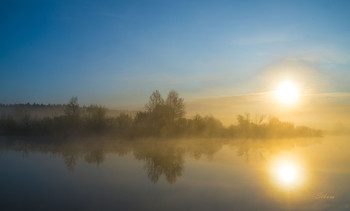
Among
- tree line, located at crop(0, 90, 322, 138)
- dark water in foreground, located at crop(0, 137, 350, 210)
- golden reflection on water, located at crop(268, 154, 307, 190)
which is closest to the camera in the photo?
dark water in foreground, located at crop(0, 137, 350, 210)

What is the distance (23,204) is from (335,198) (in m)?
12.8

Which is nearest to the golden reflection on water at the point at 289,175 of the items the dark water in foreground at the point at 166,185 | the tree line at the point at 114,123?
the dark water in foreground at the point at 166,185

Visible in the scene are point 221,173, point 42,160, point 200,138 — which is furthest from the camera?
point 200,138

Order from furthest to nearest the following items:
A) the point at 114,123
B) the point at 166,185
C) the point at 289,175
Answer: the point at 114,123 → the point at 289,175 → the point at 166,185

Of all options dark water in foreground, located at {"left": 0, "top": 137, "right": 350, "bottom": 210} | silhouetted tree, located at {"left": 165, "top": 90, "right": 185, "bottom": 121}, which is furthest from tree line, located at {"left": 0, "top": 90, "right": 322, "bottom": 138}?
dark water in foreground, located at {"left": 0, "top": 137, "right": 350, "bottom": 210}

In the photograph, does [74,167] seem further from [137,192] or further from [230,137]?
[230,137]

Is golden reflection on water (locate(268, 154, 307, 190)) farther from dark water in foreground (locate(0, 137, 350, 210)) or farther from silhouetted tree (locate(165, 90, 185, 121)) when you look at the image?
silhouetted tree (locate(165, 90, 185, 121))

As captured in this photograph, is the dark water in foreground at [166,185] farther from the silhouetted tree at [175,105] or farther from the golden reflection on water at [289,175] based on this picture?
the silhouetted tree at [175,105]

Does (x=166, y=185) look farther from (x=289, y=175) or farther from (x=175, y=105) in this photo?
(x=175, y=105)

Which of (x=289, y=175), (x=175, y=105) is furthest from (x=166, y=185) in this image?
(x=175, y=105)

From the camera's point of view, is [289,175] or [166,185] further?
[289,175]

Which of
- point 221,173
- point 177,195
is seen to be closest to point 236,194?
point 177,195

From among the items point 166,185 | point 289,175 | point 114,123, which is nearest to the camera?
point 166,185

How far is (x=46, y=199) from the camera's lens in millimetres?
12172
